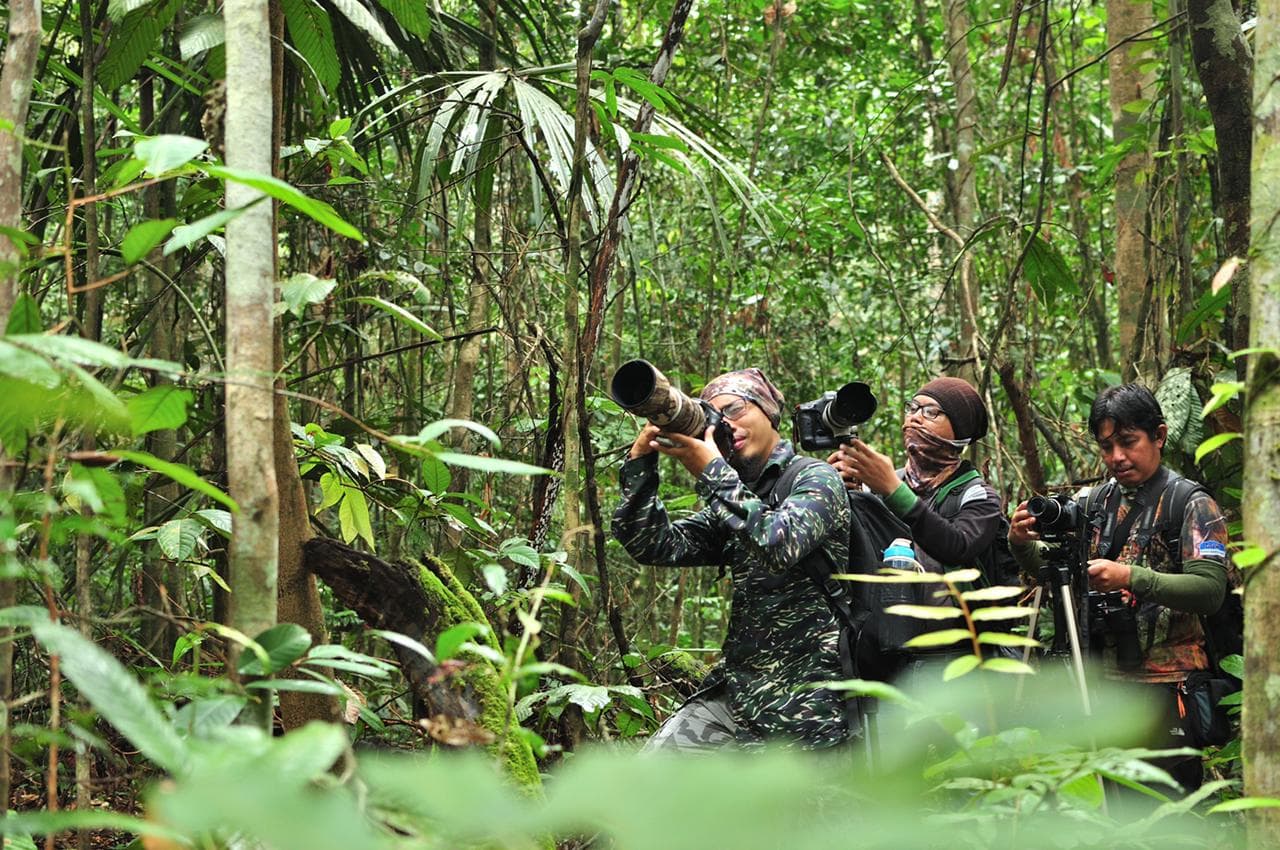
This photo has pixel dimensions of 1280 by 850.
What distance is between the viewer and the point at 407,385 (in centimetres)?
495

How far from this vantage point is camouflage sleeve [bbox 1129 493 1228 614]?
9.70 feet

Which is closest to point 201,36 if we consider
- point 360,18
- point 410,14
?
point 360,18

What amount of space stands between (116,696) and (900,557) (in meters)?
2.10

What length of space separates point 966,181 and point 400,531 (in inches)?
146

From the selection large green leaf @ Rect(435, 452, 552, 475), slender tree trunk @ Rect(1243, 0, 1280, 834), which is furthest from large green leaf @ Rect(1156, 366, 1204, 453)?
large green leaf @ Rect(435, 452, 552, 475)

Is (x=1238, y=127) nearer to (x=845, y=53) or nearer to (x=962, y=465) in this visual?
(x=962, y=465)

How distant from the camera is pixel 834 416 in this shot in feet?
9.85

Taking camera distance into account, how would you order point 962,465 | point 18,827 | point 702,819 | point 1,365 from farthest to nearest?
point 962,465
point 1,365
point 18,827
point 702,819

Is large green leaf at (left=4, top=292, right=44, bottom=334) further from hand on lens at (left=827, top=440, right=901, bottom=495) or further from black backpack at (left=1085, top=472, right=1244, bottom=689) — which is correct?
black backpack at (left=1085, top=472, right=1244, bottom=689)

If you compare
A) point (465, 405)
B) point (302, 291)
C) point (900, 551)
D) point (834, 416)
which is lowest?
point (900, 551)

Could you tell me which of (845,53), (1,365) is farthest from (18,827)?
(845,53)

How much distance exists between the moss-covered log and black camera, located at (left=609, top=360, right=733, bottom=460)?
1.93 feet

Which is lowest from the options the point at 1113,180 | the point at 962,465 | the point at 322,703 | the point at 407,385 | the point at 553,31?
the point at 322,703

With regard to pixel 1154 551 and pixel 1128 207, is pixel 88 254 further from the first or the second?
pixel 1128 207
